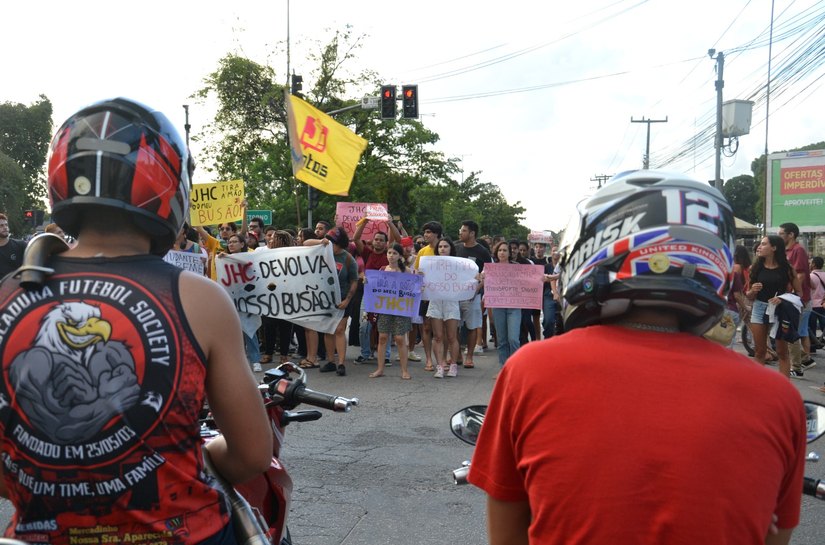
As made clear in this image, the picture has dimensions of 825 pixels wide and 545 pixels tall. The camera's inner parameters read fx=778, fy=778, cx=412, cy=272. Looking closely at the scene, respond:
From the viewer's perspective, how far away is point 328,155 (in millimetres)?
14047

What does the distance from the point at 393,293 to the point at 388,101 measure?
549 inches

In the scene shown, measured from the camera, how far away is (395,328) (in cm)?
1052

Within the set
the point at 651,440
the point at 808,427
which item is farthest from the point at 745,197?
the point at 651,440

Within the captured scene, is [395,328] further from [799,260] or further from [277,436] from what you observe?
[277,436]

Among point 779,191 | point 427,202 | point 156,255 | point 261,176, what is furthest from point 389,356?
point 427,202

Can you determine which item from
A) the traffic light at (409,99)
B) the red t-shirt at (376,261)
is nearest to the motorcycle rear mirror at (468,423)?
the red t-shirt at (376,261)

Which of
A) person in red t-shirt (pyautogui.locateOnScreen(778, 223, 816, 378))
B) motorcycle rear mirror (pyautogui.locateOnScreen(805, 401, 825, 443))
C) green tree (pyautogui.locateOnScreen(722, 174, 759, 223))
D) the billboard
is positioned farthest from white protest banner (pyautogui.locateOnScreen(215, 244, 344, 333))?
green tree (pyautogui.locateOnScreen(722, 174, 759, 223))

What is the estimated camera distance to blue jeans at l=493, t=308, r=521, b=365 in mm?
10328

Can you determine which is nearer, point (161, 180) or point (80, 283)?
point (80, 283)

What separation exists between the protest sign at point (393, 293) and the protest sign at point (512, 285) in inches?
38.6

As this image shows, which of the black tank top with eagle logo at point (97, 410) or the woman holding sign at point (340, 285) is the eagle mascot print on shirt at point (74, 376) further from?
the woman holding sign at point (340, 285)

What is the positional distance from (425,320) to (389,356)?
0.87 metres

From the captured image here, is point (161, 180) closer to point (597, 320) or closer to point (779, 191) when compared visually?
point (597, 320)

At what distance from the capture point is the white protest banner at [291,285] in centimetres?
1066
